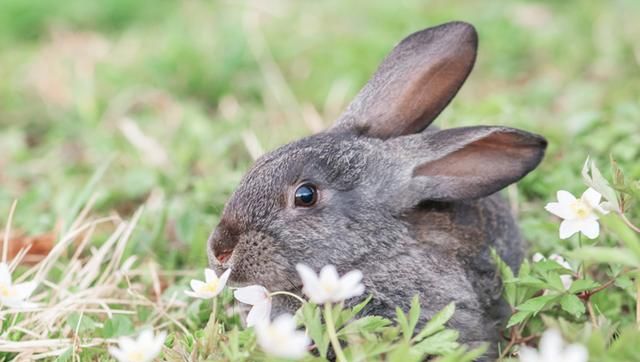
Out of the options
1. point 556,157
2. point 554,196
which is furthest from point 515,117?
point 554,196

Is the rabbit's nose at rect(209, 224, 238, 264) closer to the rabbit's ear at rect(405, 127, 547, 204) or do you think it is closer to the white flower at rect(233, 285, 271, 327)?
the white flower at rect(233, 285, 271, 327)

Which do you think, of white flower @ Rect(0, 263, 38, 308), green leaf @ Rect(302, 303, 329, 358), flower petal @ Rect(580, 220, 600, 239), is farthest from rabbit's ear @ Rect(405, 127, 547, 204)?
white flower @ Rect(0, 263, 38, 308)

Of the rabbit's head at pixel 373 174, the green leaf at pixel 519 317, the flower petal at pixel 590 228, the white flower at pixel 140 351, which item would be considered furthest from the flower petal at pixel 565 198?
the white flower at pixel 140 351

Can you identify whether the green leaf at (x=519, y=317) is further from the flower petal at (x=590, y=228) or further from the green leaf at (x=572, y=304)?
the flower petal at (x=590, y=228)

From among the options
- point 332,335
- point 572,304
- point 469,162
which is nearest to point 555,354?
point 332,335

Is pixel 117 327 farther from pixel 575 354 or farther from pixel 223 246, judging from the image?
pixel 575 354

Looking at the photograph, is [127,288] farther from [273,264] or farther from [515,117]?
[515,117]
